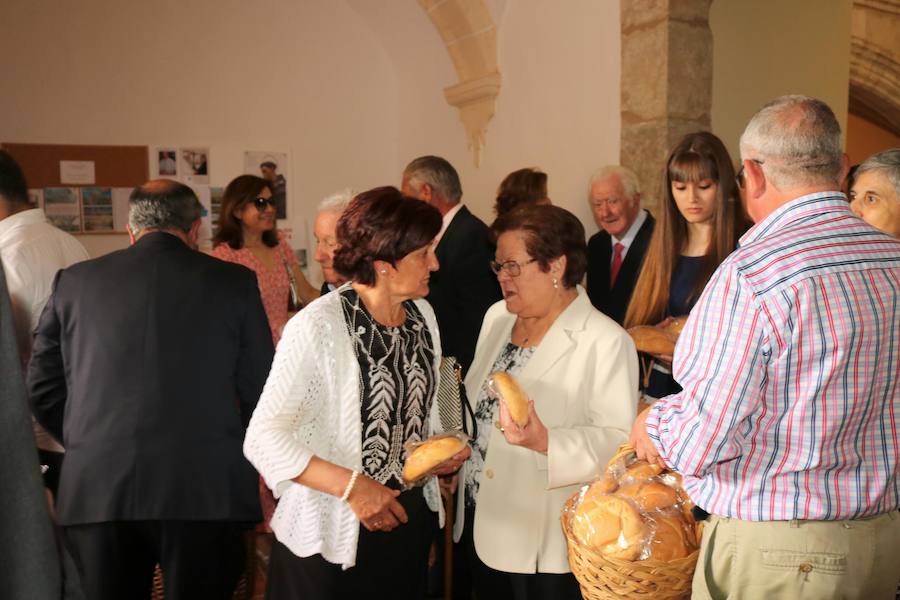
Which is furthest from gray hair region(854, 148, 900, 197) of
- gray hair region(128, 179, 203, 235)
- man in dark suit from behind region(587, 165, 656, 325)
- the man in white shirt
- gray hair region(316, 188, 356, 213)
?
the man in white shirt

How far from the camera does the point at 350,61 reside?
22.3 feet

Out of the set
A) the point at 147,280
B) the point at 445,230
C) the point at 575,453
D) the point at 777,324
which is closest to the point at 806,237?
the point at 777,324

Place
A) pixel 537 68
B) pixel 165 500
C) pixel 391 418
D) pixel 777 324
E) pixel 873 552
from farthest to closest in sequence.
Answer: pixel 537 68 → pixel 165 500 → pixel 391 418 → pixel 873 552 → pixel 777 324

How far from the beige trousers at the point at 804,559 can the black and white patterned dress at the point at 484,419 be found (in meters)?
0.86

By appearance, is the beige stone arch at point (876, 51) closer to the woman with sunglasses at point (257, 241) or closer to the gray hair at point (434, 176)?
the gray hair at point (434, 176)

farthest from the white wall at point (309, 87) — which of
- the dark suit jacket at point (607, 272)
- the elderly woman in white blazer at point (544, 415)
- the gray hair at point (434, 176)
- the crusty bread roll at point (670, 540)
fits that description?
the crusty bread roll at point (670, 540)

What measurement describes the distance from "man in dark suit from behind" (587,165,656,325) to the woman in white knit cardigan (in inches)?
73.8

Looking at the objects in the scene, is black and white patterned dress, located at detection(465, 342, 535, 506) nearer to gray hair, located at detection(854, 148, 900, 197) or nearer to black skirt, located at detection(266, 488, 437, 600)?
black skirt, located at detection(266, 488, 437, 600)

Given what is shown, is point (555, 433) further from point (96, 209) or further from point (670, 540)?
point (96, 209)

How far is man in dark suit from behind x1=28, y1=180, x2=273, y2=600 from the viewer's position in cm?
213

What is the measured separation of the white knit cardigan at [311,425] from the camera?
1.80m

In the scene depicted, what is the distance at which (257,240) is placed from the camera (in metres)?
4.29

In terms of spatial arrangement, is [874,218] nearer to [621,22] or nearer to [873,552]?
Answer: [873,552]

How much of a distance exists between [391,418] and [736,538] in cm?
88
